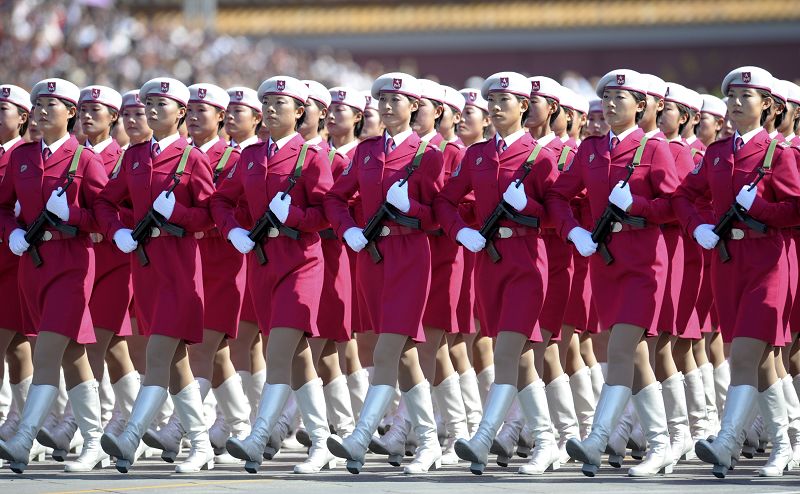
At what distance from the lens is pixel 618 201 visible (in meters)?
9.66

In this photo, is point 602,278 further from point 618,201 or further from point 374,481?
point 374,481

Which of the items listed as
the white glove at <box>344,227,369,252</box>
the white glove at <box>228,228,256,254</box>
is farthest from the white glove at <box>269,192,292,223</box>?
the white glove at <box>344,227,369,252</box>

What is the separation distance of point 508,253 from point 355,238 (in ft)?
2.68

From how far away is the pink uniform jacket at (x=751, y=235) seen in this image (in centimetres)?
951

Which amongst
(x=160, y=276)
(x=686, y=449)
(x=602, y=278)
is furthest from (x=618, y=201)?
(x=160, y=276)

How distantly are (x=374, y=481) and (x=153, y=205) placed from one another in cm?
193

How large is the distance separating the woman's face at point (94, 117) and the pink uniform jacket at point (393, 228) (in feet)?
5.05

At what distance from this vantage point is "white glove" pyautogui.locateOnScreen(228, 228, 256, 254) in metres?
9.99

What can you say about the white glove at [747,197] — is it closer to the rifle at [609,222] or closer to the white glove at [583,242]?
the rifle at [609,222]

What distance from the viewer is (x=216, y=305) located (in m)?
10.5

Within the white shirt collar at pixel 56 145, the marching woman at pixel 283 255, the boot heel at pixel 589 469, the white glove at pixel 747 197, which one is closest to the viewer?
the white glove at pixel 747 197

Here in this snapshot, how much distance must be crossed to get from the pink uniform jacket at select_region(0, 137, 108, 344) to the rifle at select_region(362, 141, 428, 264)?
5.02 ft

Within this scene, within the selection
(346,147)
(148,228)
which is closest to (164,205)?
(148,228)

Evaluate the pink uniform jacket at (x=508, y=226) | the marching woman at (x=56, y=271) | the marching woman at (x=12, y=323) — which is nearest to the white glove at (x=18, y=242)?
the marching woman at (x=56, y=271)
